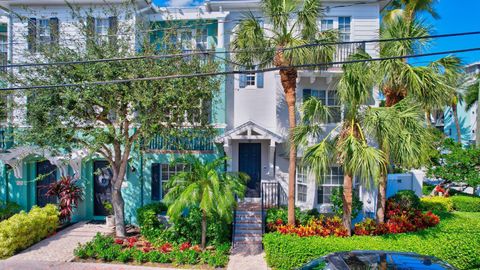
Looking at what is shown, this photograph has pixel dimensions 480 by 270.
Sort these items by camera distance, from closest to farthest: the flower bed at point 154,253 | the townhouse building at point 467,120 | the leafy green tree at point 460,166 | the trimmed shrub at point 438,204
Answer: the flower bed at point 154,253, the trimmed shrub at point 438,204, the leafy green tree at point 460,166, the townhouse building at point 467,120

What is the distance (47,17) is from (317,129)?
40.8 ft

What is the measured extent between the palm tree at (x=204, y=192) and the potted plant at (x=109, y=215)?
3.96m

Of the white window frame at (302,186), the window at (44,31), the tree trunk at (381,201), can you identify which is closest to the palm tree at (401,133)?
the tree trunk at (381,201)

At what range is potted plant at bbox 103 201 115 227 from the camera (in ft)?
40.2

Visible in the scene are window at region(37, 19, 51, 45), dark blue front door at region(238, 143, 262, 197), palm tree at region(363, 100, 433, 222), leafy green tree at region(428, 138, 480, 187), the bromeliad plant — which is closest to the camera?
palm tree at region(363, 100, 433, 222)

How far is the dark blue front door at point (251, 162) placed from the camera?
12945 millimetres

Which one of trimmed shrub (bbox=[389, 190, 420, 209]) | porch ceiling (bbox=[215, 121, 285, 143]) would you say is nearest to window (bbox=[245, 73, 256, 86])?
porch ceiling (bbox=[215, 121, 285, 143])

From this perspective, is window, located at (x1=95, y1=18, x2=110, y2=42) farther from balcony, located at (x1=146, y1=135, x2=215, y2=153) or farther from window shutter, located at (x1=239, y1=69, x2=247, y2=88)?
window shutter, located at (x1=239, y1=69, x2=247, y2=88)

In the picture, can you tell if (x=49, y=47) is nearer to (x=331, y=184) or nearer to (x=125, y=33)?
(x=125, y=33)

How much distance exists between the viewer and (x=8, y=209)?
1266 cm

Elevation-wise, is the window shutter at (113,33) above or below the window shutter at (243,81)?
above

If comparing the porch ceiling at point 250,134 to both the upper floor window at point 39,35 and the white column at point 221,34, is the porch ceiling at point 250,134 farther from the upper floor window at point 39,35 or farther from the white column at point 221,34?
the upper floor window at point 39,35

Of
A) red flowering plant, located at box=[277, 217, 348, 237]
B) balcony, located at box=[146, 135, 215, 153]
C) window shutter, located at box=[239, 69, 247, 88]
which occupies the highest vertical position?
window shutter, located at box=[239, 69, 247, 88]

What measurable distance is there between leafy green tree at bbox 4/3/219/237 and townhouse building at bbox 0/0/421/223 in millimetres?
2184
